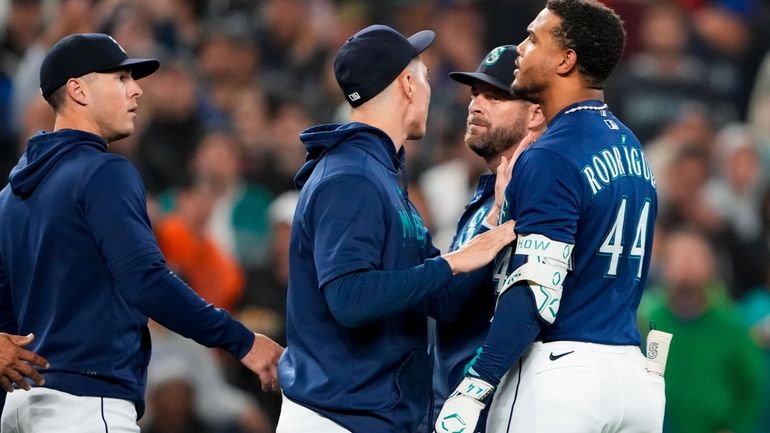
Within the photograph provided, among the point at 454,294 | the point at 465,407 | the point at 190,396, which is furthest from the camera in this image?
the point at 190,396

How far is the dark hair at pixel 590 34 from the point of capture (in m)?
4.21

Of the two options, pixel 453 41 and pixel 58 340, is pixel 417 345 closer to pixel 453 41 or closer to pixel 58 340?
pixel 58 340

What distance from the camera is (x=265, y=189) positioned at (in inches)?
360

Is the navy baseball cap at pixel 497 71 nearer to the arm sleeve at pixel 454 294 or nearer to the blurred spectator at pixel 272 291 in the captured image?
the arm sleeve at pixel 454 294

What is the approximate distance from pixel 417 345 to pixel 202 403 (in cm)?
351

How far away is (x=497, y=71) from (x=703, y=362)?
3.29m

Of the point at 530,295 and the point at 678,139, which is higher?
the point at 530,295

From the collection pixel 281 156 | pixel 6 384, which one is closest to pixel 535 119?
pixel 6 384

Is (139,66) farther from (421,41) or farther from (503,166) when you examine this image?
(503,166)

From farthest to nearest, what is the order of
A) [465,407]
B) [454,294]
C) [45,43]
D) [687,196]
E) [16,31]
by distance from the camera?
[16,31] < [687,196] < [45,43] < [454,294] < [465,407]

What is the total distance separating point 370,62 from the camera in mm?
4371

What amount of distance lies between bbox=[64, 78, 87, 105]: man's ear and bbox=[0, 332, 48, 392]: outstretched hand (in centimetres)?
85

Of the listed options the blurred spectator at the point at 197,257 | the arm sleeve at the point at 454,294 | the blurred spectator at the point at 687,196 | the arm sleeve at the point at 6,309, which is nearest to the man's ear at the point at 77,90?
the arm sleeve at the point at 6,309

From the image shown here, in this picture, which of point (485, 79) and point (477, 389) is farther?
point (485, 79)
